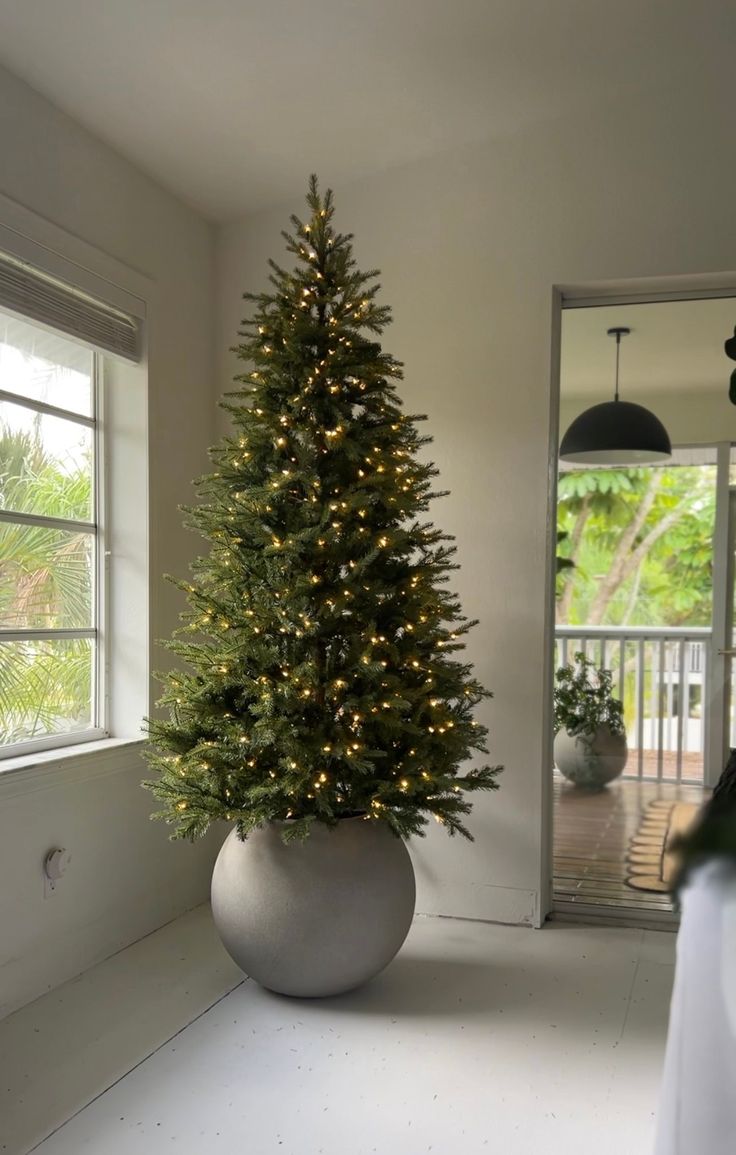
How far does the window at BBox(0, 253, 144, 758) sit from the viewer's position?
2.86 meters

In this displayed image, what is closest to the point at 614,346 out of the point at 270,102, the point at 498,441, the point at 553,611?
the point at 498,441

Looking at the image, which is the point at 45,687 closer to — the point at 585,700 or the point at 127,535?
the point at 127,535

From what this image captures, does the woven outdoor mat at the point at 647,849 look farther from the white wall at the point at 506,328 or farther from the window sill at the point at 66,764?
the window sill at the point at 66,764

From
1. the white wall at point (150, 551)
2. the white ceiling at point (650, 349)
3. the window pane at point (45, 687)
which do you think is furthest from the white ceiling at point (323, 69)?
the window pane at point (45, 687)

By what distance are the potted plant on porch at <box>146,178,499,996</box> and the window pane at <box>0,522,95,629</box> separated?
1.59ft

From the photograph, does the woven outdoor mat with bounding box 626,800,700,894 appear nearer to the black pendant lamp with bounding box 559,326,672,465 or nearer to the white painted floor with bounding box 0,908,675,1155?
the white painted floor with bounding box 0,908,675,1155

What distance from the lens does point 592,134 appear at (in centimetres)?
345

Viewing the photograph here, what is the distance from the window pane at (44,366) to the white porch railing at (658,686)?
6.00ft

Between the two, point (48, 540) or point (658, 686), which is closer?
point (48, 540)

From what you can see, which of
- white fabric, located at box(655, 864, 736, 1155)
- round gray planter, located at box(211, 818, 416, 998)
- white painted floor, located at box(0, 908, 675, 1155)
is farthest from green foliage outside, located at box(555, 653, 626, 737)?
white fabric, located at box(655, 864, 736, 1155)

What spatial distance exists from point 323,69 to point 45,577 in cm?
172

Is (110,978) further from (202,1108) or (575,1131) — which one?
(575,1131)

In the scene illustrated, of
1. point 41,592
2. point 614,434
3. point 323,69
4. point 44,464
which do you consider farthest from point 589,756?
point 323,69

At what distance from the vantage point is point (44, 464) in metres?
3.05
